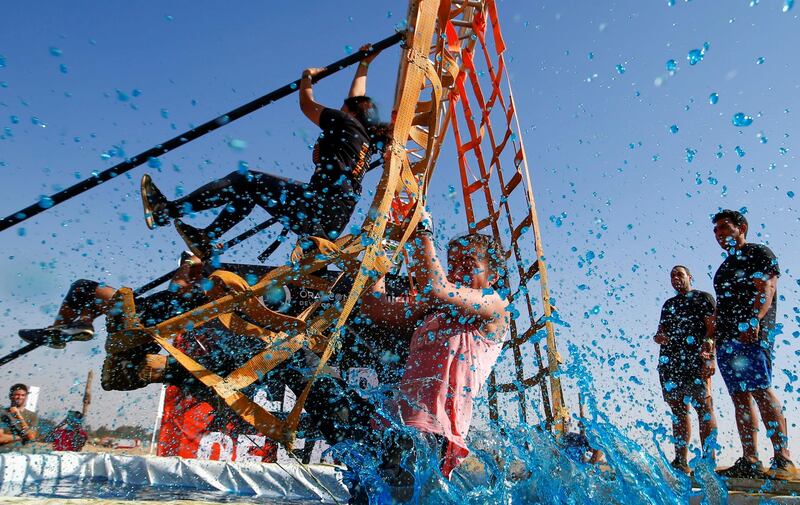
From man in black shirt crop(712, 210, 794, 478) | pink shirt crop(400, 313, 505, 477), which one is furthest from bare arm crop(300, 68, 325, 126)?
man in black shirt crop(712, 210, 794, 478)

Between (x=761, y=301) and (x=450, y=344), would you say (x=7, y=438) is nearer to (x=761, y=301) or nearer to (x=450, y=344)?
(x=450, y=344)

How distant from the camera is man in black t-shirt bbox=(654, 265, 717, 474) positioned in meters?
3.91

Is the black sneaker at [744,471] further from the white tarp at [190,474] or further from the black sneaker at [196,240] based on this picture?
the black sneaker at [196,240]

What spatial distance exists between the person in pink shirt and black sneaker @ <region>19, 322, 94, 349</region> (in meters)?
1.74

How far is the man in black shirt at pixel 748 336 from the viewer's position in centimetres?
320

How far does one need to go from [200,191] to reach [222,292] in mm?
635

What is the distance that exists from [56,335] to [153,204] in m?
0.85

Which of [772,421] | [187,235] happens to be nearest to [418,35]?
[187,235]

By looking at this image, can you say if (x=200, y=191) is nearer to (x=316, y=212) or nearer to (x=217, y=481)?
(x=316, y=212)

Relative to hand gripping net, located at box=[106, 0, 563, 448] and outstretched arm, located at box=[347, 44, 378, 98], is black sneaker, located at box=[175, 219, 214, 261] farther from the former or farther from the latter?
outstretched arm, located at box=[347, 44, 378, 98]

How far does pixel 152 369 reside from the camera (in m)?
2.48

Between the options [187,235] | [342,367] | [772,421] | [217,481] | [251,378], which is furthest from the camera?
[217,481]

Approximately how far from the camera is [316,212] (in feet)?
9.59

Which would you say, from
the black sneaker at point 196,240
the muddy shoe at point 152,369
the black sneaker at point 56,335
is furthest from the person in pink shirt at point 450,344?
the black sneaker at point 56,335
